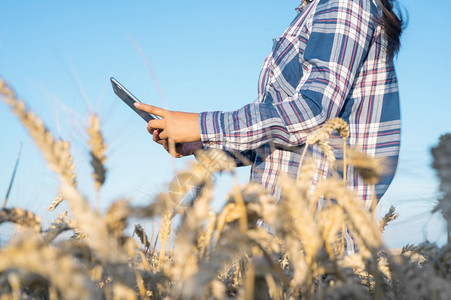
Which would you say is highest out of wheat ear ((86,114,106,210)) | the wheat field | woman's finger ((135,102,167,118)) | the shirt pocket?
the shirt pocket

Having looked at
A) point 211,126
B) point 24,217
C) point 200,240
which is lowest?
point 200,240

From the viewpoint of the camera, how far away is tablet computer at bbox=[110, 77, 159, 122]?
79.0 inches

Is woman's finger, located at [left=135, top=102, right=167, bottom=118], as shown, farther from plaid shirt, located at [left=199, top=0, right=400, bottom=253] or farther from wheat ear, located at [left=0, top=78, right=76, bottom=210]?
wheat ear, located at [left=0, top=78, right=76, bottom=210]

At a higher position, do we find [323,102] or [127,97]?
[127,97]

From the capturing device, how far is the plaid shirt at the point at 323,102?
66.2 inches

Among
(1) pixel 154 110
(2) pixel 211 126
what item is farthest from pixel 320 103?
(1) pixel 154 110

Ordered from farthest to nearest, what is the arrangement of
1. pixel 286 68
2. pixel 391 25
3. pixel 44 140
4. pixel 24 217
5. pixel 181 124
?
1. pixel 286 68
2. pixel 391 25
3. pixel 181 124
4. pixel 24 217
5. pixel 44 140

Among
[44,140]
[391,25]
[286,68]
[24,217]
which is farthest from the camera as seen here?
[286,68]

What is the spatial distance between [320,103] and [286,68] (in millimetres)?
607

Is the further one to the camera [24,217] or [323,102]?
[323,102]

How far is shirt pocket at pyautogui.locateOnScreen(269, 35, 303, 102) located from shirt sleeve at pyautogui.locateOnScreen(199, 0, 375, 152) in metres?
0.23

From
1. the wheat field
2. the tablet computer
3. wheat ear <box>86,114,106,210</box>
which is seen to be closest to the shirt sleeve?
the tablet computer

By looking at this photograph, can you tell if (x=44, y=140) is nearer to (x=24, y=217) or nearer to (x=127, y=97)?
(x=24, y=217)

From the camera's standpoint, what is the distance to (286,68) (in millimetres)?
2236
